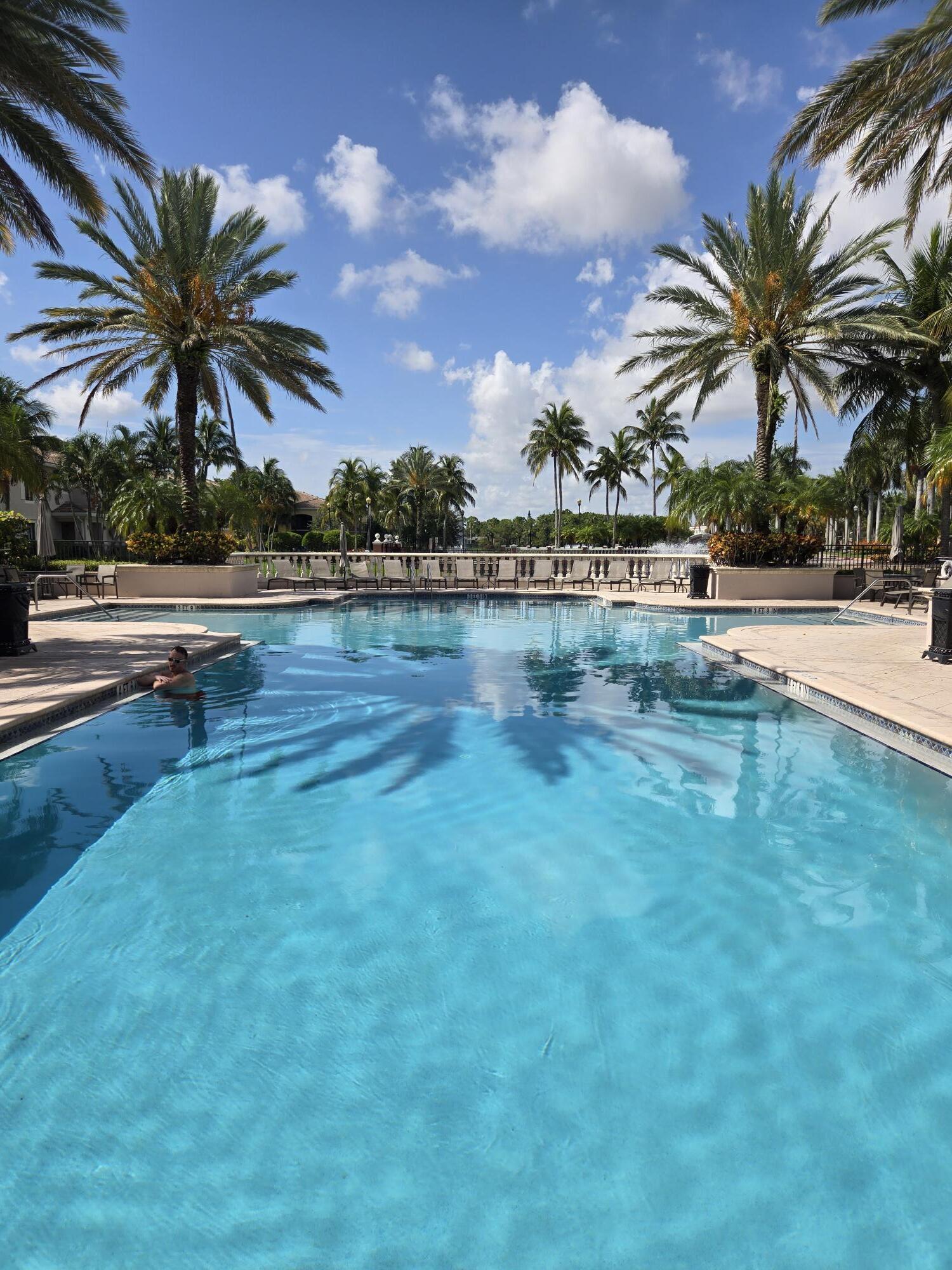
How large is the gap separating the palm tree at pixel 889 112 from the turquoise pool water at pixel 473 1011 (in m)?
10.3

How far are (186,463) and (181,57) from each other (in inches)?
469

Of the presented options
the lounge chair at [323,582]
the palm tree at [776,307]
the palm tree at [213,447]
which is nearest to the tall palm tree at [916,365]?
the palm tree at [776,307]

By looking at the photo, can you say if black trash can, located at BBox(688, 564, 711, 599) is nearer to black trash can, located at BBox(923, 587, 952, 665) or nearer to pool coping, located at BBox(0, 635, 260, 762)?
black trash can, located at BBox(923, 587, 952, 665)

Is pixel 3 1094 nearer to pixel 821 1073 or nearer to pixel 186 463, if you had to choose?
pixel 821 1073

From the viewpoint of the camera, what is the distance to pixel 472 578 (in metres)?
30.8

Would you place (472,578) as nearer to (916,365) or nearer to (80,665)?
(916,365)

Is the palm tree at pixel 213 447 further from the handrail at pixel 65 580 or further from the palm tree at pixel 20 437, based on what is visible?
the handrail at pixel 65 580

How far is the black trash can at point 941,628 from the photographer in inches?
413

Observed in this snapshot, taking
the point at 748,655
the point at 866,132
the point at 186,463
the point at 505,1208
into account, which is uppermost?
the point at 866,132

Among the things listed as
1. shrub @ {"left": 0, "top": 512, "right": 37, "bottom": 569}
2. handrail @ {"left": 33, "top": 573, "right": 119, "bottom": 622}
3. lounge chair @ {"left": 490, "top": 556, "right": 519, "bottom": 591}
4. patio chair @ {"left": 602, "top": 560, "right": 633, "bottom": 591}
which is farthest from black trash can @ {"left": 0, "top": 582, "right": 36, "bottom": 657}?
patio chair @ {"left": 602, "top": 560, "right": 633, "bottom": 591}

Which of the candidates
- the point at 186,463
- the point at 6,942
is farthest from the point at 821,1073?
the point at 186,463

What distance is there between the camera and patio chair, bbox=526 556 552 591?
97.6 feet

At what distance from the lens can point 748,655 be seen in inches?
474

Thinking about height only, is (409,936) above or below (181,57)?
below
